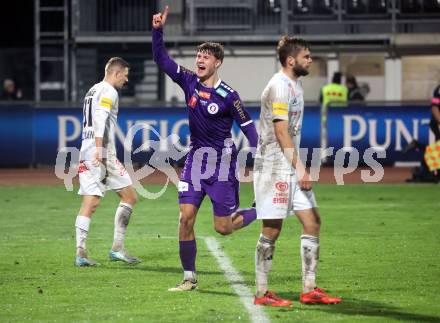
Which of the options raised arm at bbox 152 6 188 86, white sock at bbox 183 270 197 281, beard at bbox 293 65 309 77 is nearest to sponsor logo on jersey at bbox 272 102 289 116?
beard at bbox 293 65 309 77

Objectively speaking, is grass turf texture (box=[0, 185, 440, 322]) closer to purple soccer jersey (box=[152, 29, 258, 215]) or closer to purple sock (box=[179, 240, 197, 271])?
purple sock (box=[179, 240, 197, 271])

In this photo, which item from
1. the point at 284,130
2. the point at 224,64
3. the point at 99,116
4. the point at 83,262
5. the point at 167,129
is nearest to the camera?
the point at 284,130

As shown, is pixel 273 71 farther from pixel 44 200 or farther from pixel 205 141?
pixel 205 141

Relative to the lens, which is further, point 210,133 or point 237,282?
point 237,282

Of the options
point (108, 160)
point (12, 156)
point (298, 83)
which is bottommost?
point (12, 156)

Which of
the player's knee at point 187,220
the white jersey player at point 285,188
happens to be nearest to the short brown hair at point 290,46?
the white jersey player at point 285,188

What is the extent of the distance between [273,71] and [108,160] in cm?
2090

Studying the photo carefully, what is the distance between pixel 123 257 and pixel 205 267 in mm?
971

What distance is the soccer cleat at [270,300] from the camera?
359 inches

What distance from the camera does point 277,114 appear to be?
901 centimetres

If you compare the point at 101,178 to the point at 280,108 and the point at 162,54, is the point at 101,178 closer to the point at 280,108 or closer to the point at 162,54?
the point at 162,54

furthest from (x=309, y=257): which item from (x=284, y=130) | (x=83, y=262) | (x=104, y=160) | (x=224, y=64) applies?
(x=224, y=64)

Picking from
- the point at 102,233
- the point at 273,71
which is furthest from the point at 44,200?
the point at 273,71

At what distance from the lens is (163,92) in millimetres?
34000
